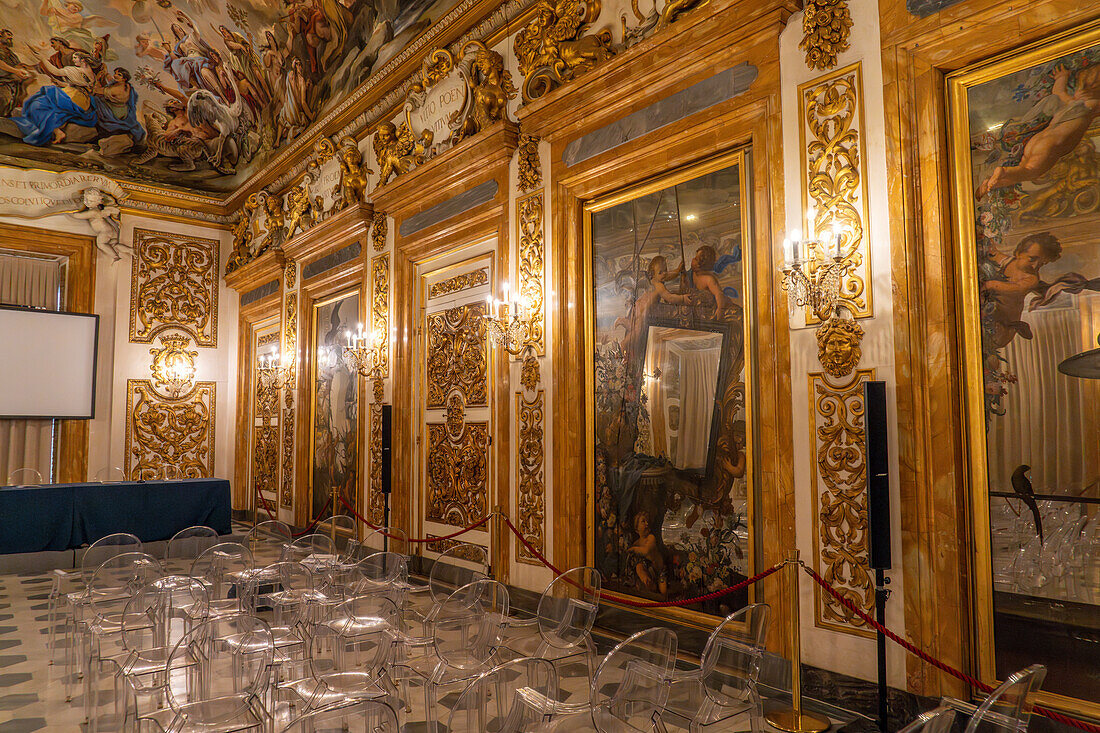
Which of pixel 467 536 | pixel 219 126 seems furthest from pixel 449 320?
pixel 219 126

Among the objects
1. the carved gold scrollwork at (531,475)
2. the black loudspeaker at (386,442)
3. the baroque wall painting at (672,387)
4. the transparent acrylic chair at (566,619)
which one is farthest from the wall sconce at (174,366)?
the transparent acrylic chair at (566,619)

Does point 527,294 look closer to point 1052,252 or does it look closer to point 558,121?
point 558,121

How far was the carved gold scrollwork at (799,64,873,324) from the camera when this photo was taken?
4941 millimetres

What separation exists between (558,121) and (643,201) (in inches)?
58.4

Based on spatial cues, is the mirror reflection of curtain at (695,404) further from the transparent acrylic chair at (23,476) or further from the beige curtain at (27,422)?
the beige curtain at (27,422)

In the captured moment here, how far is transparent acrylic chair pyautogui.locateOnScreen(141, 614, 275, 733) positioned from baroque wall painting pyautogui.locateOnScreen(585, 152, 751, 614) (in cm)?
320

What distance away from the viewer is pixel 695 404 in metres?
6.02

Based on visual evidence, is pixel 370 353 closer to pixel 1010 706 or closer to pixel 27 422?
pixel 27 422

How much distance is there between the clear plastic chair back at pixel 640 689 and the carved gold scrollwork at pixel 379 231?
321 inches

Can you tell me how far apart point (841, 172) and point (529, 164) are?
12.1 ft

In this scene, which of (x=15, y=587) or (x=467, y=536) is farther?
(x=15, y=587)

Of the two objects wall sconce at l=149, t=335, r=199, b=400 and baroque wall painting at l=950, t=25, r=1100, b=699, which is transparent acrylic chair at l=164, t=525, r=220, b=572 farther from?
baroque wall painting at l=950, t=25, r=1100, b=699

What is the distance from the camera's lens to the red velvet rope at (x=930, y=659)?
146 inches

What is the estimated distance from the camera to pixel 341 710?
9.00 ft
